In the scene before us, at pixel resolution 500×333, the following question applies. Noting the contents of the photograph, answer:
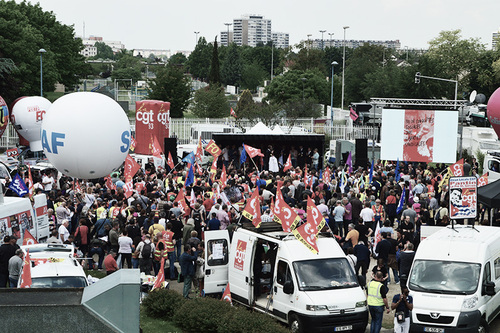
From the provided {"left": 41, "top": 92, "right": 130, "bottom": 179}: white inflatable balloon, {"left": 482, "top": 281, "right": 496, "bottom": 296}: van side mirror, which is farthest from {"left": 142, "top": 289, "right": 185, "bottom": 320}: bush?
{"left": 41, "top": 92, "right": 130, "bottom": 179}: white inflatable balloon

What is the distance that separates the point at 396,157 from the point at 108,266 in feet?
66.6

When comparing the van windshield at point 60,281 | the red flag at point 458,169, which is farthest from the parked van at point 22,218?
the red flag at point 458,169

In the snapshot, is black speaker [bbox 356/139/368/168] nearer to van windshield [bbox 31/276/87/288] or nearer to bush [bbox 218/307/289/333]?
bush [bbox 218/307/289/333]

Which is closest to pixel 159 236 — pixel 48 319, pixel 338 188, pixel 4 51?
pixel 48 319

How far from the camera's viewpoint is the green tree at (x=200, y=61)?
159413 mm

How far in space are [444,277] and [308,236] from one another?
8.85 ft

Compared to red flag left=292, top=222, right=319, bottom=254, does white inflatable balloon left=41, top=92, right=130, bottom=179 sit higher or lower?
higher

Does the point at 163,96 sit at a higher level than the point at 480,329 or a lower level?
higher

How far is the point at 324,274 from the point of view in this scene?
13445 mm

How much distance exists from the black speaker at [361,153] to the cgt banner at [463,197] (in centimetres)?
1709

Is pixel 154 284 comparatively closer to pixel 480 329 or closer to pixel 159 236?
pixel 159 236

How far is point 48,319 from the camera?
786 centimetres

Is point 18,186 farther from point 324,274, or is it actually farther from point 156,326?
point 324,274

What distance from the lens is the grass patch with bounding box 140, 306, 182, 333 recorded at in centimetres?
1367
